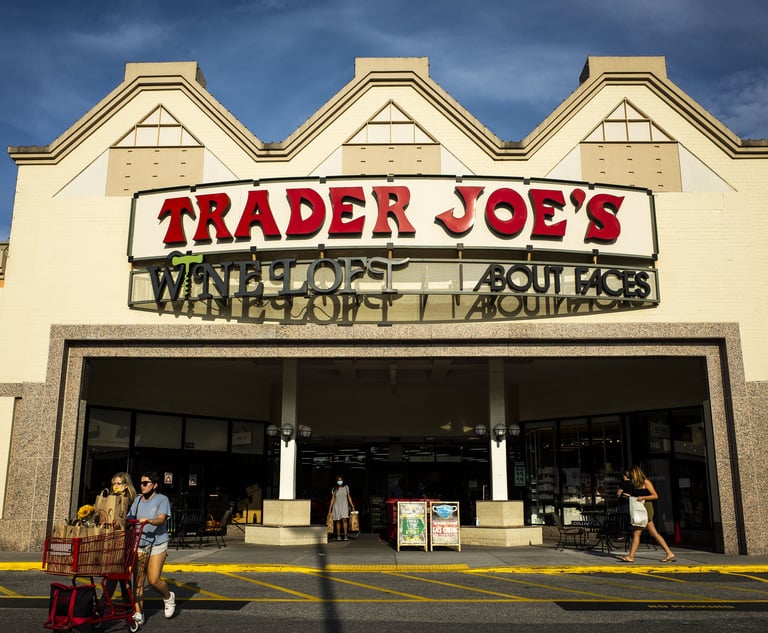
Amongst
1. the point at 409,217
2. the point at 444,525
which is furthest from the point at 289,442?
the point at 409,217

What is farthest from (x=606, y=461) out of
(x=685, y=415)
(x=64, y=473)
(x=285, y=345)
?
(x=64, y=473)

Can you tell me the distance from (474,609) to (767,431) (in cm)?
1056

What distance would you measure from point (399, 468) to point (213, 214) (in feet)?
37.2

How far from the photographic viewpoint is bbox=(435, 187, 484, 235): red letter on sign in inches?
719

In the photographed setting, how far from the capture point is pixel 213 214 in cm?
1873

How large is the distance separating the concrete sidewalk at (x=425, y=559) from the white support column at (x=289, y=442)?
1.52m

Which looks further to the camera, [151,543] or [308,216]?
[308,216]

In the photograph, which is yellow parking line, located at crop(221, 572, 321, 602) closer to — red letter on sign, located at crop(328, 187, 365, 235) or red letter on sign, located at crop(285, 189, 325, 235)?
red letter on sign, located at crop(285, 189, 325, 235)

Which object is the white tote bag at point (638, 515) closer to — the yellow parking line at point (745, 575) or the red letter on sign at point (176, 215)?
the yellow parking line at point (745, 575)

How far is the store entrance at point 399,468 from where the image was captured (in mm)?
25719

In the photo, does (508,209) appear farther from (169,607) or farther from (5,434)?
(5,434)

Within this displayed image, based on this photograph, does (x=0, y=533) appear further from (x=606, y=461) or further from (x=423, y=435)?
(x=606, y=461)

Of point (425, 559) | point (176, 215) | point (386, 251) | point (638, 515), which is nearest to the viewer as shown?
point (638, 515)

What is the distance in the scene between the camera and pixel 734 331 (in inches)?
712
